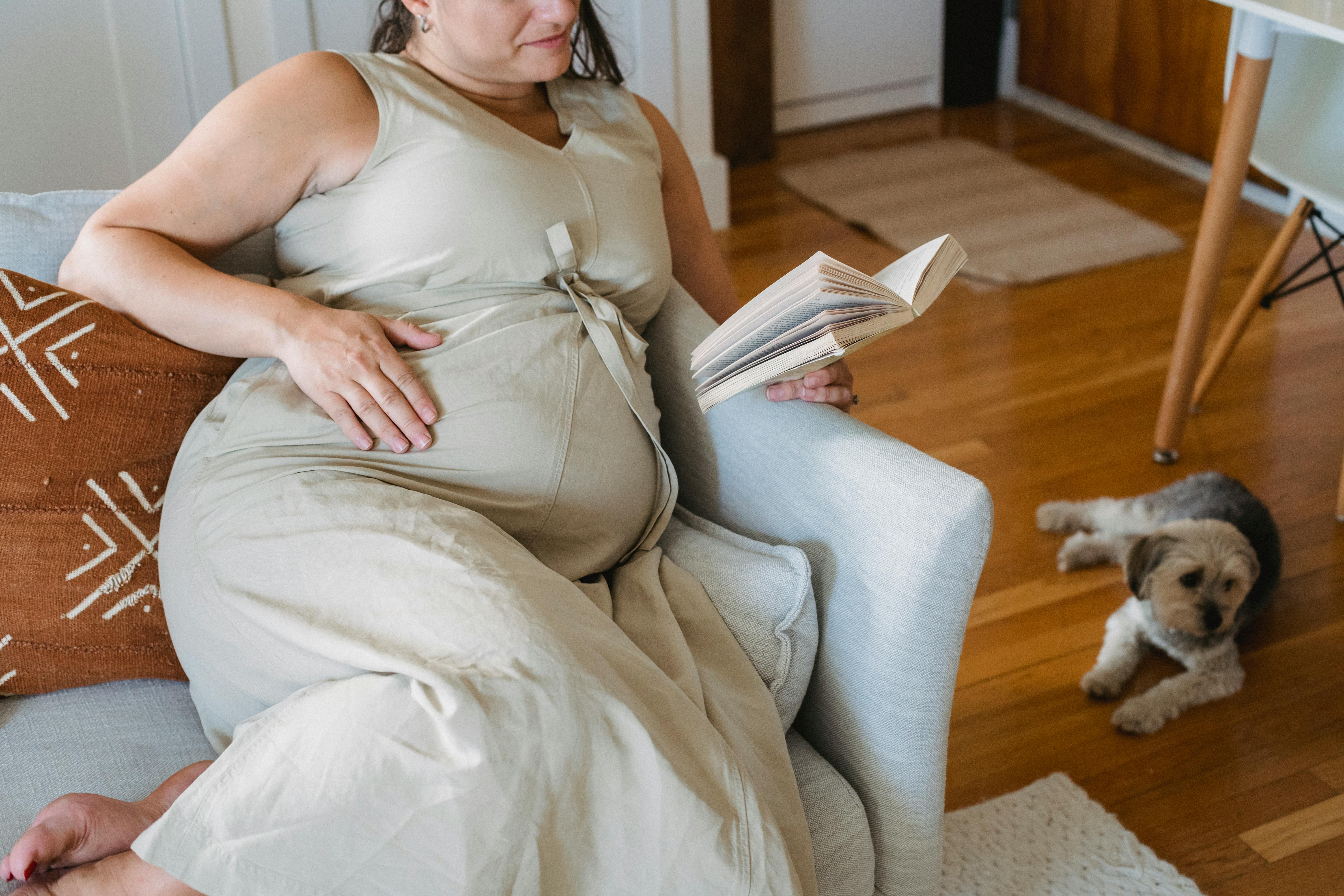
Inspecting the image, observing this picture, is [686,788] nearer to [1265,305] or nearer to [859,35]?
[1265,305]

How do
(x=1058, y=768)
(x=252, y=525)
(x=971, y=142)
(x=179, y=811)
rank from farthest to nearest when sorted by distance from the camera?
(x=971, y=142) < (x=1058, y=768) < (x=252, y=525) < (x=179, y=811)

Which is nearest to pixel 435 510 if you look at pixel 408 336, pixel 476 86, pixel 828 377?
pixel 408 336

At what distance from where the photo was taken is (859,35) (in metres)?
3.98

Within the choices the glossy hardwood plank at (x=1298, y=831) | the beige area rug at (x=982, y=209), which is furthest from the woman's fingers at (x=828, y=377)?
the beige area rug at (x=982, y=209)

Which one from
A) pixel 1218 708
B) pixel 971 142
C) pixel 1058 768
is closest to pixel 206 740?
pixel 1058 768

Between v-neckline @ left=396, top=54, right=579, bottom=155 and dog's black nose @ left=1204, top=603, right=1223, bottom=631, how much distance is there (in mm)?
1045

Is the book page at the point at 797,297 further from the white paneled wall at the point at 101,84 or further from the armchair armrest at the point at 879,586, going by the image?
the white paneled wall at the point at 101,84

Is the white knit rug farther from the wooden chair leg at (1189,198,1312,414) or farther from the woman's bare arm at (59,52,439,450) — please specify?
the wooden chair leg at (1189,198,1312,414)

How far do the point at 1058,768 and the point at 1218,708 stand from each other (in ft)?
0.91

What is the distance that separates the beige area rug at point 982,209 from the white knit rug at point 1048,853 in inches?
64.0

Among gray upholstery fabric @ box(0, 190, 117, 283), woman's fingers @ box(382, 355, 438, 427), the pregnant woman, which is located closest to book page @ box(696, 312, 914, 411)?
the pregnant woman

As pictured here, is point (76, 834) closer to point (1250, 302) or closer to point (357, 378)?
point (357, 378)

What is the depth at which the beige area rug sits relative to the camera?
3059 millimetres

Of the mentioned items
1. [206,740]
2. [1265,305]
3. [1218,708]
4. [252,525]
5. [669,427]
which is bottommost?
[1218,708]
